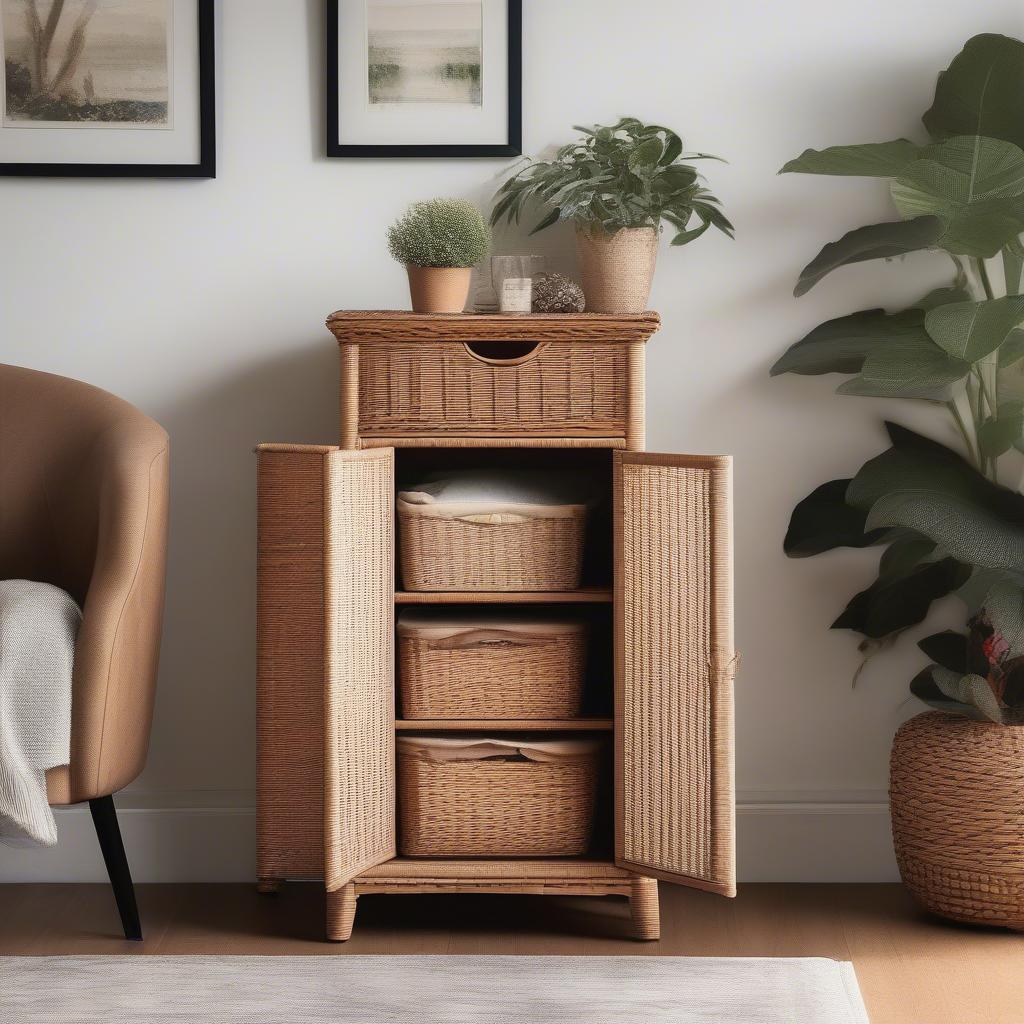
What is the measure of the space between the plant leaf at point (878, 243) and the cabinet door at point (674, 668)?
579mm

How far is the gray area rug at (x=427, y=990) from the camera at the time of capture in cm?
176

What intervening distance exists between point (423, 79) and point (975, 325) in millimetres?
1202

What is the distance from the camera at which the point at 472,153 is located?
7.79ft

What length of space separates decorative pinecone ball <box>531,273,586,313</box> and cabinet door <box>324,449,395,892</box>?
15.4 inches

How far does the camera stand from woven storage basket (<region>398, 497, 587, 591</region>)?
6.73 feet

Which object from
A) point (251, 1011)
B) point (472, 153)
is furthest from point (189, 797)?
point (472, 153)

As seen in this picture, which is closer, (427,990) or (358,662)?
(427,990)

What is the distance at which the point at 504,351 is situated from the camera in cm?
219

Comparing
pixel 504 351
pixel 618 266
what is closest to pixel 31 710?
pixel 504 351

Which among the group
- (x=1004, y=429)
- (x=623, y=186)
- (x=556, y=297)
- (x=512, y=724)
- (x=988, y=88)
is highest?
(x=988, y=88)

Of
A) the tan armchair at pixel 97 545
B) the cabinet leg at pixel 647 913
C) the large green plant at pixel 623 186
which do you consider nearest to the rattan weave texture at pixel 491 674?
the cabinet leg at pixel 647 913

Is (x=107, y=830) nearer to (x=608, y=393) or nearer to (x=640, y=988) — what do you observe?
(x=640, y=988)

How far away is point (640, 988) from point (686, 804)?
0.30m

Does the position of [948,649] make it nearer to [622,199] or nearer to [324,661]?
[622,199]
